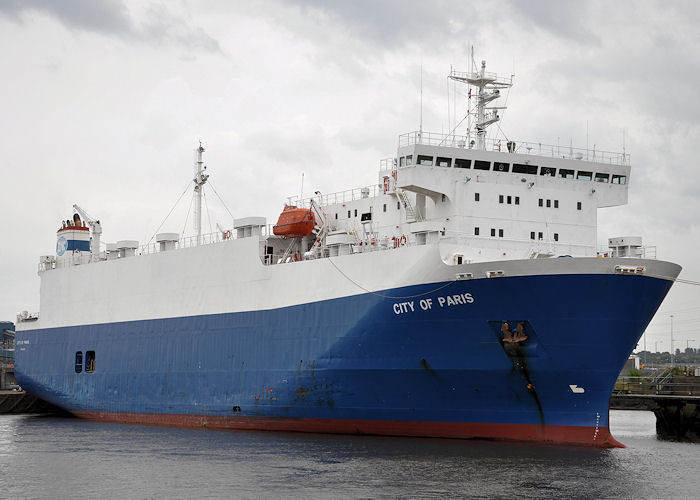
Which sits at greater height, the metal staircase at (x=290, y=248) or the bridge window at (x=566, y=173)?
Result: the bridge window at (x=566, y=173)

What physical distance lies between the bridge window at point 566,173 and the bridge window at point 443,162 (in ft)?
11.9

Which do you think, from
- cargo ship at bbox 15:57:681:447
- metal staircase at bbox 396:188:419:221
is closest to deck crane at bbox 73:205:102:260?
cargo ship at bbox 15:57:681:447

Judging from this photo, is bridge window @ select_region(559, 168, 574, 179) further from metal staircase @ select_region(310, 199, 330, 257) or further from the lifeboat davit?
the lifeboat davit

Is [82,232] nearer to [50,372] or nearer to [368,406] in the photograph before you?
[50,372]

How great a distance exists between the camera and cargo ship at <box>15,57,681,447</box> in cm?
2245

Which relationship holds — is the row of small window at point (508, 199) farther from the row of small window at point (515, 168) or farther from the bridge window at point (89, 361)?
the bridge window at point (89, 361)

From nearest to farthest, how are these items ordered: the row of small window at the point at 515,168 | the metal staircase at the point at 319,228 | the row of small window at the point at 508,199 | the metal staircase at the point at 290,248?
the row of small window at the point at 515,168, the row of small window at the point at 508,199, the metal staircase at the point at 319,228, the metal staircase at the point at 290,248

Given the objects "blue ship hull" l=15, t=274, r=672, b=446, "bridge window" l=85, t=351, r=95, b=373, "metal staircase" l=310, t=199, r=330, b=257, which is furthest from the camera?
"bridge window" l=85, t=351, r=95, b=373

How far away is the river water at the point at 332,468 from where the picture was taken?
1823 cm

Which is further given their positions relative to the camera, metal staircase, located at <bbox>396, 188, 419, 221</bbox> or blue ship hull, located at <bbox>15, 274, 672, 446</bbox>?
metal staircase, located at <bbox>396, 188, 419, 221</bbox>

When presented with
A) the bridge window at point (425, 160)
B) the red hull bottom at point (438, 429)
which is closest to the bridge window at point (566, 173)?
the bridge window at point (425, 160)

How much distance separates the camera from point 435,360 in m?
23.6

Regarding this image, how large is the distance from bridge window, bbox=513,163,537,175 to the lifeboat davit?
6.79 meters

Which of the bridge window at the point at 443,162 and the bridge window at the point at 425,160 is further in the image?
the bridge window at the point at 443,162
